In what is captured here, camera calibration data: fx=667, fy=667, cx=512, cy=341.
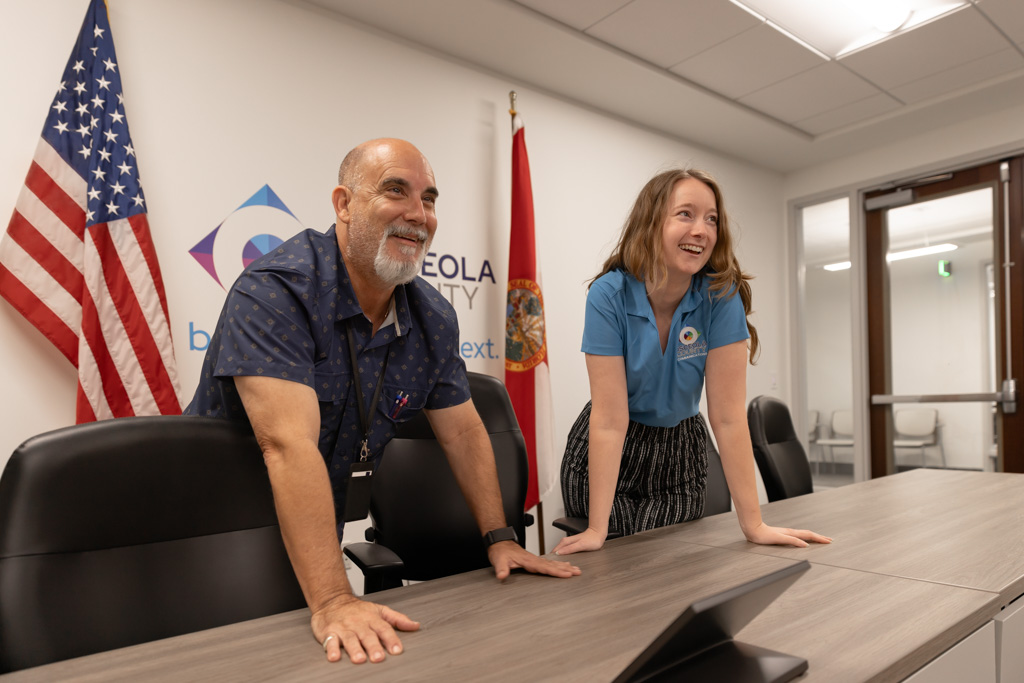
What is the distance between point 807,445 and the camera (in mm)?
5570

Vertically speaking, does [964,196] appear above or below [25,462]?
above

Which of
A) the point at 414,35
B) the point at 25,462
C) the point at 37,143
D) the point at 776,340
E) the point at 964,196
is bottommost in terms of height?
the point at 25,462

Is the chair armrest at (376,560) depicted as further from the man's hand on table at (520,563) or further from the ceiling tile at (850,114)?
the ceiling tile at (850,114)

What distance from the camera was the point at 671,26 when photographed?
331 cm

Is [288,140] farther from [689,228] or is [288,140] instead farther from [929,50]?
[929,50]

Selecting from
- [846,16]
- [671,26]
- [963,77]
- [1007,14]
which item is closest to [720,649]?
[671,26]

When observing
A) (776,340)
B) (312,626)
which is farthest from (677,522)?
(776,340)

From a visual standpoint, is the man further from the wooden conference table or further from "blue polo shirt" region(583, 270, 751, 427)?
"blue polo shirt" region(583, 270, 751, 427)

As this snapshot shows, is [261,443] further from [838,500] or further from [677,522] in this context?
[838,500]

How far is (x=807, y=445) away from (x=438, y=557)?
456 cm

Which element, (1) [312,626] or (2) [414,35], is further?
(2) [414,35]

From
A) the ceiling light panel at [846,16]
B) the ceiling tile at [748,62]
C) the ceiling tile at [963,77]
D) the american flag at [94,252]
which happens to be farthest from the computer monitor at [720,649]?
the ceiling tile at [963,77]

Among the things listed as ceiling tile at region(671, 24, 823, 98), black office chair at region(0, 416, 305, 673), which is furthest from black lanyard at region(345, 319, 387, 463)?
ceiling tile at region(671, 24, 823, 98)

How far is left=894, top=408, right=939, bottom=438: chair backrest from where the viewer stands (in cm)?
489
